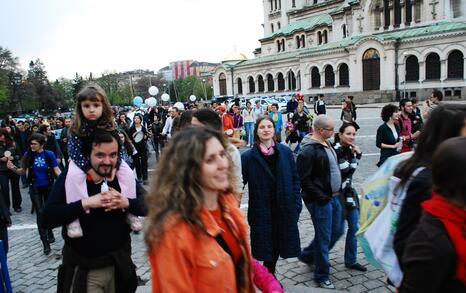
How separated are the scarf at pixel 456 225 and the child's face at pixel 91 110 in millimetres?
2467

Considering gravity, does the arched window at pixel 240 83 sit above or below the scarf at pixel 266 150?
above

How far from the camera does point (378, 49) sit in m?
45.6

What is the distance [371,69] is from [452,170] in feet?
159

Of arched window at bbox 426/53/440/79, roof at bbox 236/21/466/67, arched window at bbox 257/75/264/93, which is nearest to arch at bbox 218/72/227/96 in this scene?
arched window at bbox 257/75/264/93

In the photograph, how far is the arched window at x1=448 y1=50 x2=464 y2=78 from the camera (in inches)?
1593

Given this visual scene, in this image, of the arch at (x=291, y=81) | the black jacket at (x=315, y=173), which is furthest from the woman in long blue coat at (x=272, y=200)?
the arch at (x=291, y=81)

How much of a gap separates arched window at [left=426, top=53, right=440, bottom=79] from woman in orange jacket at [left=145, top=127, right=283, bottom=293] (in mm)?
46044

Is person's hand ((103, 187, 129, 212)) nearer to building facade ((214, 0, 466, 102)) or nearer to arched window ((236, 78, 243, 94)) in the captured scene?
building facade ((214, 0, 466, 102))

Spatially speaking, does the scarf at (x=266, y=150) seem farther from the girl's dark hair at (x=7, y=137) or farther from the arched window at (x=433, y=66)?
the arched window at (x=433, y=66)

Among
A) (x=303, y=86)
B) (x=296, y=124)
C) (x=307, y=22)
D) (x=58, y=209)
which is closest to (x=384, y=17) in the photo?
(x=303, y=86)

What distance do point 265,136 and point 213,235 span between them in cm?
241

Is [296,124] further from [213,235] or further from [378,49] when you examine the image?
[378,49]

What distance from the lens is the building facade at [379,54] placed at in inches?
1622

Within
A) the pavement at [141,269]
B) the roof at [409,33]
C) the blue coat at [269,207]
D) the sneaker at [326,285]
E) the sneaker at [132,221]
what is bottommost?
the pavement at [141,269]
